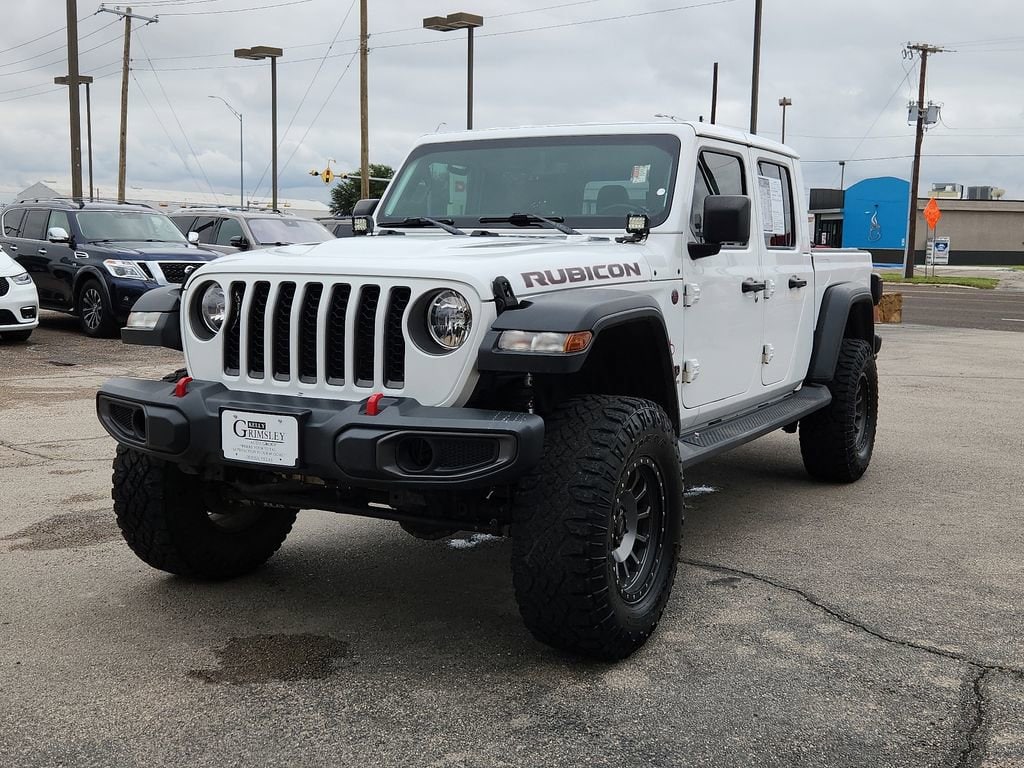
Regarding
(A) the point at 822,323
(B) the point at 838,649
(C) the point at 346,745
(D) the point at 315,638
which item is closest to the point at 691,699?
(B) the point at 838,649

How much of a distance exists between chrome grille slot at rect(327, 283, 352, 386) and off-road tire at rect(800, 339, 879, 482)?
3.63 metres

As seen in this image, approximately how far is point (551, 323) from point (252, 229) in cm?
1346

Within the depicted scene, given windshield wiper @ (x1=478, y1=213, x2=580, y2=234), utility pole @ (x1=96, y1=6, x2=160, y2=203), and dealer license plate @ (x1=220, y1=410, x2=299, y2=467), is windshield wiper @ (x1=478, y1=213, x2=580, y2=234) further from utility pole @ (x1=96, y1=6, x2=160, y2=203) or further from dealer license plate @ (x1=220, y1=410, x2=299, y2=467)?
utility pole @ (x1=96, y1=6, x2=160, y2=203)

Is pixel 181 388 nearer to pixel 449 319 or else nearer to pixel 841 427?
pixel 449 319

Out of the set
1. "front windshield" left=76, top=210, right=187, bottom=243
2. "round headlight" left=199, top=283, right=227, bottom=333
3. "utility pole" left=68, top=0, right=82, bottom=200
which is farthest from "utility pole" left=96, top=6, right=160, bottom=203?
"round headlight" left=199, top=283, right=227, bottom=333

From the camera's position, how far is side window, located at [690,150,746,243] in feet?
16.4

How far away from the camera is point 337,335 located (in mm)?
3877

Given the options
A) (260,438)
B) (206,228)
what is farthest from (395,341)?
(206,228)

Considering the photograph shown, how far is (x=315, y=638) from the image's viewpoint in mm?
4078

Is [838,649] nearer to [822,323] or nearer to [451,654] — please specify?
[451,654]

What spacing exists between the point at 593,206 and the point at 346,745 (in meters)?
2.66

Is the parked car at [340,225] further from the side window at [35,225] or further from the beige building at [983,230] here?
the beige building at [983,230]

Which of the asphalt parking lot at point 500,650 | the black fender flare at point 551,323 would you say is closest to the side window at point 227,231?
the asphalt parking lot at point 500,650

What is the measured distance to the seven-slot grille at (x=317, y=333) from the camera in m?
3.75
